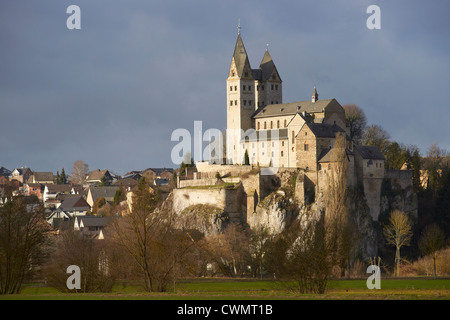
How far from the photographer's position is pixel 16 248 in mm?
44562

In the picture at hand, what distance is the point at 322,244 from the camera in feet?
138

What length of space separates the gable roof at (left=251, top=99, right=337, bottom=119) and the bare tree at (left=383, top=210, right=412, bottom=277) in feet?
47.2

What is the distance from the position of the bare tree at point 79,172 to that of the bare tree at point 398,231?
319 feet

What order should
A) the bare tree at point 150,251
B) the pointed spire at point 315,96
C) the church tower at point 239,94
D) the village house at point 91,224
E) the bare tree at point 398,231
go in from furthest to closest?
the church tower at point 239,94 → the pointed spire at point 315,96 → the village house at point 91,224 → the bare tree at point 398,231 → the bare tree at point 150,251

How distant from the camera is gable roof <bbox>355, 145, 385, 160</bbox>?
7594cm

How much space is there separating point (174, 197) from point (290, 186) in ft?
40.9

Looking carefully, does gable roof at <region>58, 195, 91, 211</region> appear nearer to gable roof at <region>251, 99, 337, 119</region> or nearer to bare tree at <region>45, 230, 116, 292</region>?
gable roof at <region>251, 99, 337, 119</region>

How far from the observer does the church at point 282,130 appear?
75500mm

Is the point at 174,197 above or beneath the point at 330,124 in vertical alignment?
beneath

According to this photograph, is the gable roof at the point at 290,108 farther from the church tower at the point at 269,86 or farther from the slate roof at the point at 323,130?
the slate roof at the point at 323,130

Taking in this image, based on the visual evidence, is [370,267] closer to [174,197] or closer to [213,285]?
[174,197]

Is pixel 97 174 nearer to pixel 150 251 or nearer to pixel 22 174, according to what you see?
pixel 22 174

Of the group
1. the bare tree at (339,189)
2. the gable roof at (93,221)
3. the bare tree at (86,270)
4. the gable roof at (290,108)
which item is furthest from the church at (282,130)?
the bare tree at (86,270)
